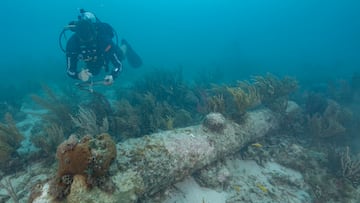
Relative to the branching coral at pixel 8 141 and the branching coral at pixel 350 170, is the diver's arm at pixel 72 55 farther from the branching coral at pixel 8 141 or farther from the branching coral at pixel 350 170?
the branching coral at pixel 350 170

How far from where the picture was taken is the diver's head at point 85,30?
6766 mm

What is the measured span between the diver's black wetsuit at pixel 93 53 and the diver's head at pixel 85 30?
0.16 metres

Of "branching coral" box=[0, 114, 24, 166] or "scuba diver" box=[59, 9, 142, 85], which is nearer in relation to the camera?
"branching coral" box=[0, 114, 24, 166]

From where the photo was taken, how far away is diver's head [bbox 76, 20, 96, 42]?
6766 millimetres

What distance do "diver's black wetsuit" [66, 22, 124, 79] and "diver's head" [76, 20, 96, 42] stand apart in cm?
16

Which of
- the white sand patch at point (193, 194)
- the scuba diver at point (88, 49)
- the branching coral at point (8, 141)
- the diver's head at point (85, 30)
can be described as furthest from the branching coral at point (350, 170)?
the diver's head at point (85, 30)

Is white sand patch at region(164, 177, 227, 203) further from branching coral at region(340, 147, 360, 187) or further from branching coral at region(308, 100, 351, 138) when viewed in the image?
branching coral at region(308, 100, 351, 138)

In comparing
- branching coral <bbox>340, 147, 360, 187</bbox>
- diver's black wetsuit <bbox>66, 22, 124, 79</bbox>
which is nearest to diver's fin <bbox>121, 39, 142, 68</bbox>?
diver's black wetsuit <bbox>66, 22, 124, 79</bbox>

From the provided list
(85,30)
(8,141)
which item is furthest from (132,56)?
(8,141)

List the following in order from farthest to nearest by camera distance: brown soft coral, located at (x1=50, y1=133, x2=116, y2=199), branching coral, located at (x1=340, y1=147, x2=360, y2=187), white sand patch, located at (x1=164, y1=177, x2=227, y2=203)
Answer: branching coral, located at (x1=340, y1=147, x2=360, y2=187) < white sand patch, located at (x1=164, y1=177, x2=227, y2=203) < brown soft coral, located at (x1=50, y1=133, x2=116, y2=199)

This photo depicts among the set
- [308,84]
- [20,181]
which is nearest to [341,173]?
[20,181]

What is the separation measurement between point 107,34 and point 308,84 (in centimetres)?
1559

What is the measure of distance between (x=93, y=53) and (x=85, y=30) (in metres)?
0.72

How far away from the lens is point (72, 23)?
6.90 meters
